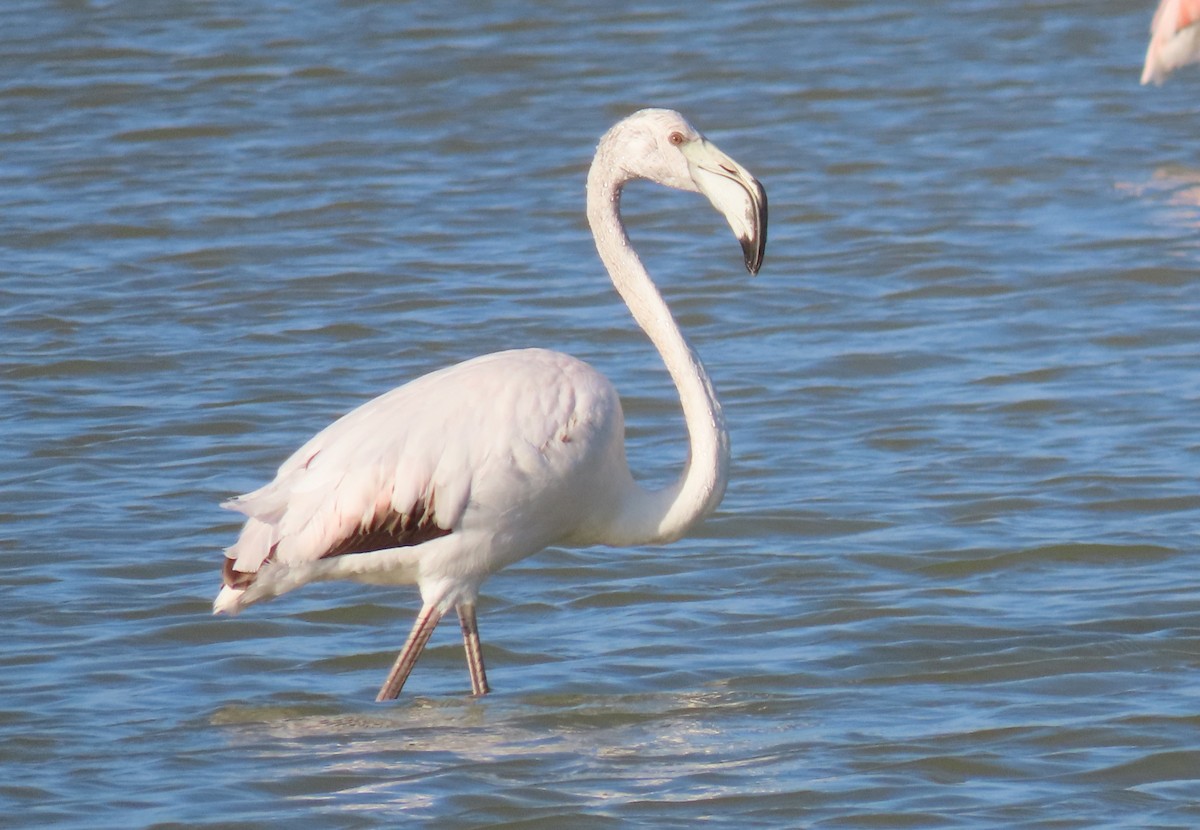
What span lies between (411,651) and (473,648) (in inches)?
7.8

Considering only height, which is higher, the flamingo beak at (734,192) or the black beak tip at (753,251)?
the flamingo beak at (734,192)

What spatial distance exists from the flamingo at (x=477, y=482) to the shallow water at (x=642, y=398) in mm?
429

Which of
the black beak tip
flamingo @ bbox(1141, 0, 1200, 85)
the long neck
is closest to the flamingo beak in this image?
the black beak tip

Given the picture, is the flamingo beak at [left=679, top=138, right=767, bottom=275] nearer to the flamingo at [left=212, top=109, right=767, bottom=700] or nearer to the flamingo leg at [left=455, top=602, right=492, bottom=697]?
the flamingo at [left=212, top=109, right=767, bottom=700]

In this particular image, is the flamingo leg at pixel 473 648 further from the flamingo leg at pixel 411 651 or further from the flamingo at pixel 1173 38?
the flamingo at pixel 1173 38

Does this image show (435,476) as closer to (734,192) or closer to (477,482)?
(477,482)

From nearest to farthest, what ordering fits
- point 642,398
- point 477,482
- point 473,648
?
point 477,482 → point 473,648 → point 642,398

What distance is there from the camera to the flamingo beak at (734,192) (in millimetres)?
6086

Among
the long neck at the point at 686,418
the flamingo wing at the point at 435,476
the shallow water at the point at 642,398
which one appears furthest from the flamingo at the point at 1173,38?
the flamingo wing at the point at 435,476

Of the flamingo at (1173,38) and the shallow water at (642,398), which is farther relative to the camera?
the flamingo at (1173,38)

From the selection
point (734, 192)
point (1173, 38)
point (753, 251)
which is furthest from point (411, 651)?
point (1173, 38)

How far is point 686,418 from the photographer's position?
20.3ft

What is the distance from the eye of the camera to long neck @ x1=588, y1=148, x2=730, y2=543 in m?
6.04

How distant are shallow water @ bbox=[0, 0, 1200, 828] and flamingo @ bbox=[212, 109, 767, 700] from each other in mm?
429
